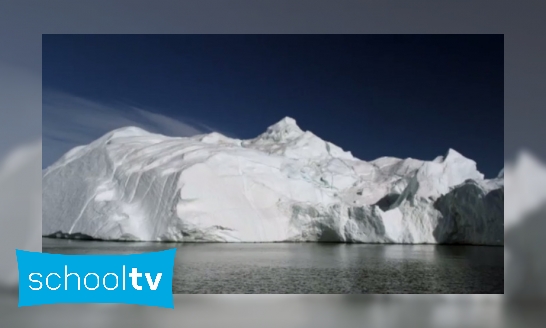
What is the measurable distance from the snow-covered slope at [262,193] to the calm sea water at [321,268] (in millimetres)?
308

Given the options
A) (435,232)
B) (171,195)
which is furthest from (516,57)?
(171,195)

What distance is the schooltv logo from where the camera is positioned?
382 cm

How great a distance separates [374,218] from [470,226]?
1.21 metres

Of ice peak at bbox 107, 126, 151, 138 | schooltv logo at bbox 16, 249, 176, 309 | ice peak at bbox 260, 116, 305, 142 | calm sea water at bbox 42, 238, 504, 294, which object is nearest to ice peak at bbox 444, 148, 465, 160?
calm sea water at bbox 42, 238, 504, 294

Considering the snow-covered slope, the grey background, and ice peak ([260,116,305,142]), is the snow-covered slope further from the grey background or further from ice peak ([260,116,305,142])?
the grey background

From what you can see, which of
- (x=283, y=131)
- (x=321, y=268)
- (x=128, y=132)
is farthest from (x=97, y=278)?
(x=283, y=131)

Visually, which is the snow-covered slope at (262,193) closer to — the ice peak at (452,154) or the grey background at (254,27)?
the ice peak at (452,154)

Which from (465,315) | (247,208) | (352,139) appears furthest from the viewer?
(247,208)

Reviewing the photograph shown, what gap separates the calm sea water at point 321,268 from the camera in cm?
482

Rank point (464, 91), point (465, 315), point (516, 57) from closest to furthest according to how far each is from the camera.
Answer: point (465, 315)
point (516, 57)
point (464, 91)

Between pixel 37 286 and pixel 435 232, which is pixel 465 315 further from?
pixel 435 232

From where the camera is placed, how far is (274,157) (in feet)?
25.6

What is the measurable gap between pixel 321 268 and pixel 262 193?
213cm

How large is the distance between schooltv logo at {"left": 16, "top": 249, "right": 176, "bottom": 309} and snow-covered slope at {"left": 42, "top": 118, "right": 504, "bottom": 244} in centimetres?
189
